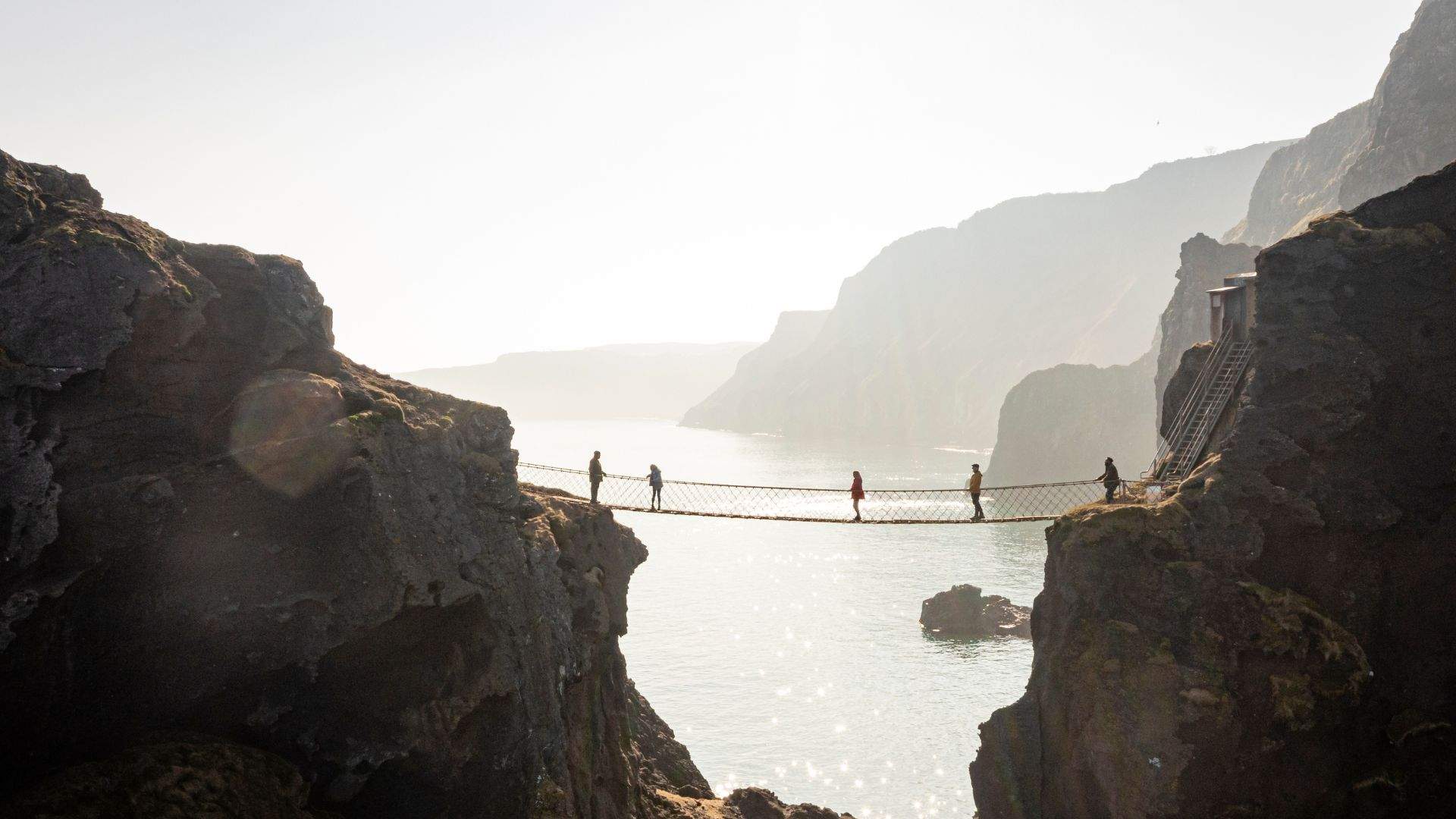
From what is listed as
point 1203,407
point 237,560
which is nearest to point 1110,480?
point 1203,407

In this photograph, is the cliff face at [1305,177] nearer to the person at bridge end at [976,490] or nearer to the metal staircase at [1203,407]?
the metal staircase at [1203,407]

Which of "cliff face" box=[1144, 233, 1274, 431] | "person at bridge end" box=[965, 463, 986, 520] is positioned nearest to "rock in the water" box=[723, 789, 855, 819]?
"person at bridge end" box=[965, 463, 986, 520]

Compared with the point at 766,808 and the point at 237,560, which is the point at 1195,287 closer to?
the point at 766,808

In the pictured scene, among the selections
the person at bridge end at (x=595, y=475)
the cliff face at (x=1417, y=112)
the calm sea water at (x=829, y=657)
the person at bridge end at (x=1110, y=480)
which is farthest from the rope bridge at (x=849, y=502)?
the person at bridge end at (x=1110, y=480)

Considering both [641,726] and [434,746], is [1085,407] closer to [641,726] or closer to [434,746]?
[641,726]

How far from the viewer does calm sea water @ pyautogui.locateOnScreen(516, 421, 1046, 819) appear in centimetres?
3706

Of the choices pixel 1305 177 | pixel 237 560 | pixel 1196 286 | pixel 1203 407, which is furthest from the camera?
pixel 1305 177

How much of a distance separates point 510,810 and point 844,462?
424 feet

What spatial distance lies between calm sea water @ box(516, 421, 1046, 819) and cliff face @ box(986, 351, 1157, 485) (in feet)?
84.0

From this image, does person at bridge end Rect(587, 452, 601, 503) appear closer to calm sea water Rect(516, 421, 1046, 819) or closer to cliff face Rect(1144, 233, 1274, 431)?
calm sea water Rect(516, 421, 1046, 819)

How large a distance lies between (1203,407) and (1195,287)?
195ft

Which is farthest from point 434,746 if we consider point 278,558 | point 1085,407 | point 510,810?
point 1085,407

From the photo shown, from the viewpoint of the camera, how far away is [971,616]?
50875 mm

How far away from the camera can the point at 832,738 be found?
39938mm
